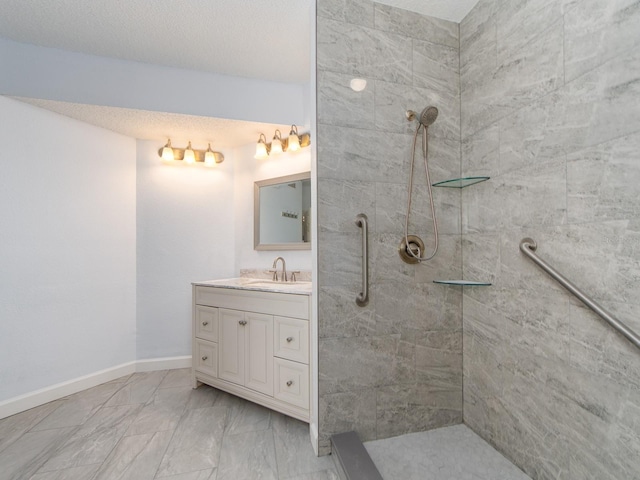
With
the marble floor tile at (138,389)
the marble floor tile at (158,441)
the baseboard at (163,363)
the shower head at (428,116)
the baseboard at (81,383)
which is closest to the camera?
the marble floor tile at (158,441)

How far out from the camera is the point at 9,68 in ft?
6.66

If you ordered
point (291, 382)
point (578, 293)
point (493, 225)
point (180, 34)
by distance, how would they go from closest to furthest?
point (578, 293) < point (493, 225) < point (291, 382) < point (180, 34)

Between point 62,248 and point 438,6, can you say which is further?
point 62,248

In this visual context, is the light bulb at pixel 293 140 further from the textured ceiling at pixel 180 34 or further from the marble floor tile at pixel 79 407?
the marble floor tile at pixel 79 407

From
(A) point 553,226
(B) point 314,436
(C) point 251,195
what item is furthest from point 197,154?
(A) point 553,226

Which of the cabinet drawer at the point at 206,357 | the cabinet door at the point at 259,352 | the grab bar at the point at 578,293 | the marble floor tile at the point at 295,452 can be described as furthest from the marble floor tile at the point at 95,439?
the grab bar at the point at 578,293

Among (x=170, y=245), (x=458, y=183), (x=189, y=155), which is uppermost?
(x=189, y=155)

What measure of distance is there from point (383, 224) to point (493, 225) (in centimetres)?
58

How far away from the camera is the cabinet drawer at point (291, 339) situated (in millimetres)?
1824

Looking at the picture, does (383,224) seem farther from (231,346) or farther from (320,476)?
(231,346)

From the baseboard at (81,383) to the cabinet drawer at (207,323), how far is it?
705 mm

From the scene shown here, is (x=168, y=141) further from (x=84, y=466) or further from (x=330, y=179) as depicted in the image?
(x=84, y=466)

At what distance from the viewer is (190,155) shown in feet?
9.27

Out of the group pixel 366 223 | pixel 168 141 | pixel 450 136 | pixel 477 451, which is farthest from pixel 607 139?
pixel 168 141
